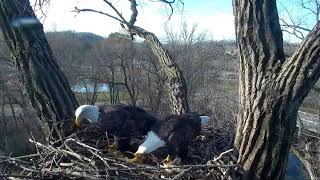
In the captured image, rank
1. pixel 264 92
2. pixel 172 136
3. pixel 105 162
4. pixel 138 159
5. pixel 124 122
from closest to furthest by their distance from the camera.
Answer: pixel 264 92 → pixel 105 162 → pixel 138 159 → pixel 172 136 → pixel 124 122

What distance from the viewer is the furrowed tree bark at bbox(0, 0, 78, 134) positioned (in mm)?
3338

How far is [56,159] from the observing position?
2902 mm

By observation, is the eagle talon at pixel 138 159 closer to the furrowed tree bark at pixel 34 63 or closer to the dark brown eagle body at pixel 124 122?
the dark brown eagle body at pixel 124 122

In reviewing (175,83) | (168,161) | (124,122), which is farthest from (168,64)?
(168,161)

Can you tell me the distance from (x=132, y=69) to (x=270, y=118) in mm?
16896

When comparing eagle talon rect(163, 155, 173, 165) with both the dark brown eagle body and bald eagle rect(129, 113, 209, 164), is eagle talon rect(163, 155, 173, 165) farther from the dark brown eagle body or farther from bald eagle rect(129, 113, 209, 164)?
the dark brown eagle body

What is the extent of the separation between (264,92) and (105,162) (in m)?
1.03

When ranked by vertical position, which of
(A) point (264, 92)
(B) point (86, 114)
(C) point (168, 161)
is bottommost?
(C) point (168, 161)

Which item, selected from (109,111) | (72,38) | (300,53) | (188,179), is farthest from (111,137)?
(72,38)

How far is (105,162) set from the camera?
8.68 ft

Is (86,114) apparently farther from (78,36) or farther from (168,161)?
(78,36)

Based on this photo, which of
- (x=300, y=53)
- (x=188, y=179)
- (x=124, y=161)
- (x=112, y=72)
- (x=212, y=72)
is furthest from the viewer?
(x=112, y=72)

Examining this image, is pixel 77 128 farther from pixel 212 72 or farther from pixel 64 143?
pixel 212 72

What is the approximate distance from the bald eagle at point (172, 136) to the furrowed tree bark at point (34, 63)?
2.54 ft
